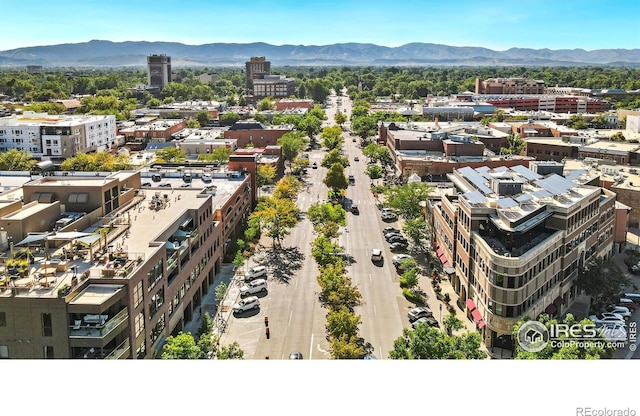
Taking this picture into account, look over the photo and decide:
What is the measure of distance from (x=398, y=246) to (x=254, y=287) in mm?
3721

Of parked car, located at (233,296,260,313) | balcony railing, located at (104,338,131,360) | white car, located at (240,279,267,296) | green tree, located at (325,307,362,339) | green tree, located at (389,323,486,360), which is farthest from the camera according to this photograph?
white car, located at (240,279,267,296)

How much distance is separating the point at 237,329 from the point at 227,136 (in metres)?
15.5

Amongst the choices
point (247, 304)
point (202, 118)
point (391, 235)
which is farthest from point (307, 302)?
point (202, 118)

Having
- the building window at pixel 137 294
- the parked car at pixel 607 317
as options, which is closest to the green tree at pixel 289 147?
the parked car at pixel 607 317

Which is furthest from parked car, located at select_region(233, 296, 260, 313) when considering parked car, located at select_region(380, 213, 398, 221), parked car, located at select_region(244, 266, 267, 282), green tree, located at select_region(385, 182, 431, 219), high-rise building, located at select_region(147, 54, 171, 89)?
high-rise building, located at select_region(147, 54, 171, 89)

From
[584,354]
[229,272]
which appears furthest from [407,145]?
[584,354]

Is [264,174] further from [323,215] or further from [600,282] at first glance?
[600,282]

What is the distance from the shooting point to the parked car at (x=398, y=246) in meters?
11.5

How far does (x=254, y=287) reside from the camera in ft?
29.6

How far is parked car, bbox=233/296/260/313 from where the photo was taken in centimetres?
826

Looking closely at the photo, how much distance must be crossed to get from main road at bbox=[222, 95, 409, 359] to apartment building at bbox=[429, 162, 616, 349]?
1221 millimetres

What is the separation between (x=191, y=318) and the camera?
8086 millimetres

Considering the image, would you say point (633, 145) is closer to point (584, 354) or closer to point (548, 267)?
point (548, 267)

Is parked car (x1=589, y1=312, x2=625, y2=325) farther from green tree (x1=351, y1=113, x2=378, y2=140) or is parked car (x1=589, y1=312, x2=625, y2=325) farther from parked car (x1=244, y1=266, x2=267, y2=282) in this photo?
green tree (x1=351, y1=113, x2=378, y2=140)
